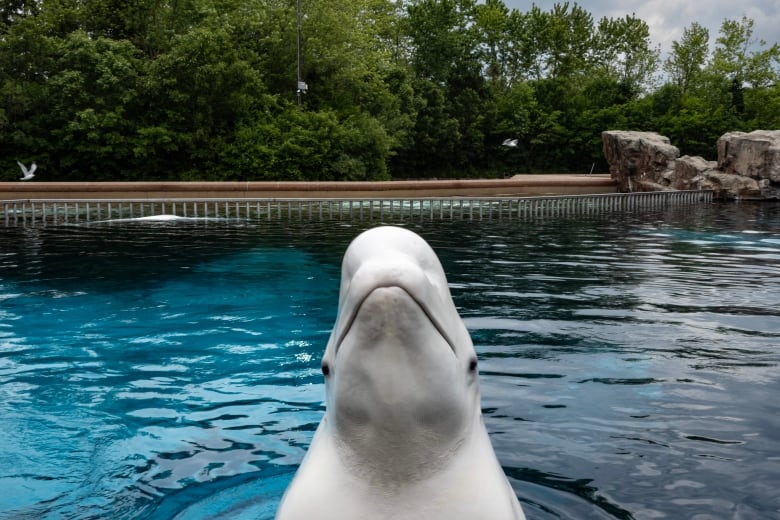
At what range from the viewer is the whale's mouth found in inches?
63.5

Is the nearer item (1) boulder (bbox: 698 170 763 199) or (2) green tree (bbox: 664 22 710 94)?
(1) boulder (bbox: 698 170 763 199)

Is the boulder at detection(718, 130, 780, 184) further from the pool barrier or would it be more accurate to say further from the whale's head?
the whale's head

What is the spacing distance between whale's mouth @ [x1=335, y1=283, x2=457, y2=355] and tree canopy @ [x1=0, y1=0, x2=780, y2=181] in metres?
28.7

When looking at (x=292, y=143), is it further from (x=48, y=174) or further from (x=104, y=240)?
(x=104, y=240)

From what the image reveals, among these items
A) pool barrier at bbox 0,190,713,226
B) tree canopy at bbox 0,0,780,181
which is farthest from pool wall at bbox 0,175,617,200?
tree canopy at bbox 0,0,780,181

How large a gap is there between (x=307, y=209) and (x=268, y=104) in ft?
38.5

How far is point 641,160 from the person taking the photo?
31453 mm

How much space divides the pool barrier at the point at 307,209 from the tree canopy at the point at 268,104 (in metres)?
8.18

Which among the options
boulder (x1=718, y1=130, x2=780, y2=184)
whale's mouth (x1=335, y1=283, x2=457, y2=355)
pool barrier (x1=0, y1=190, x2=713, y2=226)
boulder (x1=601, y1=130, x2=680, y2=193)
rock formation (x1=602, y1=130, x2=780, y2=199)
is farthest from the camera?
boulder (x1=601, y1=130, x2=680, y2=193)

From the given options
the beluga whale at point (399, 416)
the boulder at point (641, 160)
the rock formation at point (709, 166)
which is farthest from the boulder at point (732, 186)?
the beluga whale at point (399, 416)

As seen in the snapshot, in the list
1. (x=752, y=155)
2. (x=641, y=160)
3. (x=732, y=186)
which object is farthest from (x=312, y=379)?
(x=641, y=160)

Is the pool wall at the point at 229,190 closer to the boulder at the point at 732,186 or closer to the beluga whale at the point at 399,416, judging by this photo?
the boulder at the point at 732,186

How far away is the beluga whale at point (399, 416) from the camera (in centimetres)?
167

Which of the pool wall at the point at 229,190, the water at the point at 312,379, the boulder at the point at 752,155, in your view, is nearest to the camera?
the water at the point at 312,379
